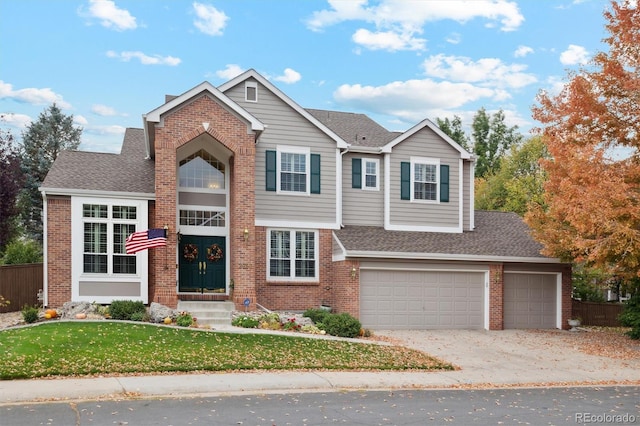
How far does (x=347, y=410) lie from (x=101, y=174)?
14.2 m

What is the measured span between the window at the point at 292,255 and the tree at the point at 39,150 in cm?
2698

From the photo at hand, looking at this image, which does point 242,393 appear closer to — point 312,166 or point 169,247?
point 169,247

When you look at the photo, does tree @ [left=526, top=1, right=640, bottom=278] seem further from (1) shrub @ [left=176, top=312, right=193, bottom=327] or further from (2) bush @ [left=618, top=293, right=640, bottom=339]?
(1) shrub @ [left=176, top=312, right=193, bottom=327]

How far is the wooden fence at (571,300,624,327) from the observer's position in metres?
30.7

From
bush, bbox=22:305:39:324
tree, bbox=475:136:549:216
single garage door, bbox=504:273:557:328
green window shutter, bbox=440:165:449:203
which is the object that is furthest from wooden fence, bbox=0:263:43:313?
tree, bbox=475:136:549:216

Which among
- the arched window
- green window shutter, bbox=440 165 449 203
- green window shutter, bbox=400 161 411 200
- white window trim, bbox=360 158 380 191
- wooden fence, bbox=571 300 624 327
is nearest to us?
the arched window

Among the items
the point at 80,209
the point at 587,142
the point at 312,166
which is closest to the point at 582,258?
the point at 587,142

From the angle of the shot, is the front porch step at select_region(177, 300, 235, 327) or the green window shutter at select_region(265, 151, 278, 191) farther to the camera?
the green window shutter at select_region(265, 151, 278, 191)

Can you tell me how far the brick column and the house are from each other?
49 millimetres

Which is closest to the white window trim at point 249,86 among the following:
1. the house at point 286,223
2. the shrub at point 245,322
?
the house at point 286,223

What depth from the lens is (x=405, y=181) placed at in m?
24.9

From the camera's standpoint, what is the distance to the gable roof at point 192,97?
20.5m

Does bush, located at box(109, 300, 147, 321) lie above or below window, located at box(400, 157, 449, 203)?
below

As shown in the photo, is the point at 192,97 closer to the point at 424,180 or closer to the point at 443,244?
the point at 424,180
